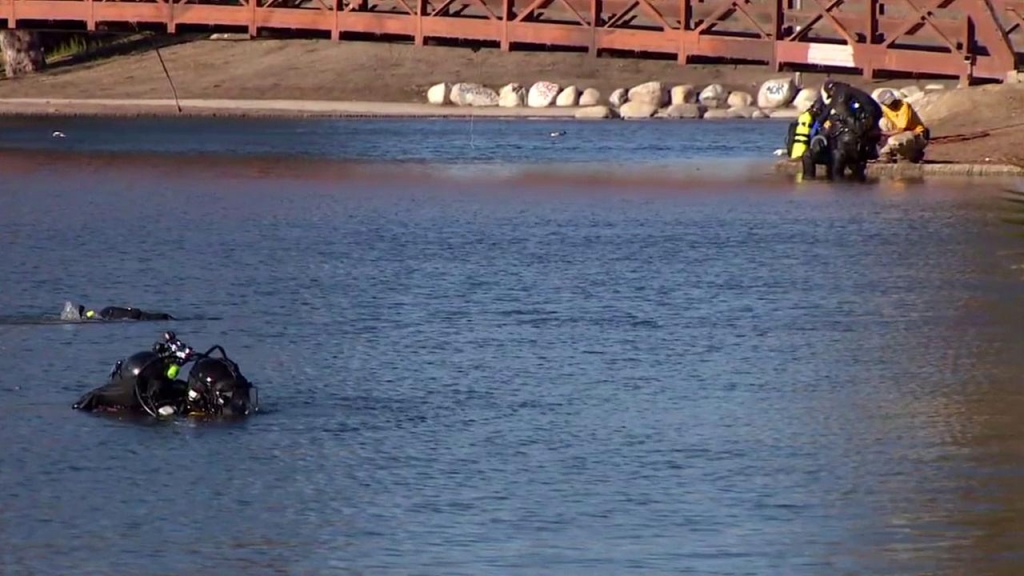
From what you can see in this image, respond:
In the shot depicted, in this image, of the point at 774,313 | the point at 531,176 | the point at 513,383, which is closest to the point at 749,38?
the point at 531,176

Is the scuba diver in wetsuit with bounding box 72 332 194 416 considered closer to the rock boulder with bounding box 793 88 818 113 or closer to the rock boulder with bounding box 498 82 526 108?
the rock boulder with bounding box 793 88 818 113

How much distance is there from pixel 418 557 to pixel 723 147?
1482 inches

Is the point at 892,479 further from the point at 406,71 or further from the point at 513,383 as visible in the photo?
the point at 406,71

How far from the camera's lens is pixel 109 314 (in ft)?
62.3

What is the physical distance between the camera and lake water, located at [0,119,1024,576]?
1140cm

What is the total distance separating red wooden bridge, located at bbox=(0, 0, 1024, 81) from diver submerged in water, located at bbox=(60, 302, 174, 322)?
2561cm

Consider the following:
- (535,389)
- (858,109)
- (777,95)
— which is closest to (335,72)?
(777,95)

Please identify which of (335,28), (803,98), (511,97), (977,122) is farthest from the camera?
(511,97)

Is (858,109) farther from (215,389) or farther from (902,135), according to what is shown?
(215,389)

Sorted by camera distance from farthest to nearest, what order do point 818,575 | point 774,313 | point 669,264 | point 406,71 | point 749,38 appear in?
1. point 406,71
2. point 749,38
3. point 669,264
4. point 774,313
5. point 818,575

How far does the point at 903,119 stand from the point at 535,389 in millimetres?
21797

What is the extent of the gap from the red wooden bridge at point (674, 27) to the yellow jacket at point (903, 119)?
5.78 m

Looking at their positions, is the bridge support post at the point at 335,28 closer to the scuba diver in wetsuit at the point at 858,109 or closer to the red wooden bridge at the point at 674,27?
the red wooden bridge at the point at 674,27

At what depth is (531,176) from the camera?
128ft
